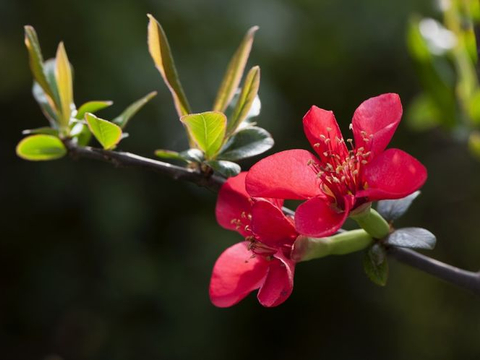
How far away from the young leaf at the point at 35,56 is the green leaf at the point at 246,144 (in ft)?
0.60

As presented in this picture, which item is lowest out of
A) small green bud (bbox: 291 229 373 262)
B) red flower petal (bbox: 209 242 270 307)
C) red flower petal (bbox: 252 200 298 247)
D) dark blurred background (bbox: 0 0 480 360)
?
dark blurred background (bbox: 0 0 480 360)

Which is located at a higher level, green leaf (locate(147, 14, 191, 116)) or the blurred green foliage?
green leaf (locate(147, 14, 191, 116))

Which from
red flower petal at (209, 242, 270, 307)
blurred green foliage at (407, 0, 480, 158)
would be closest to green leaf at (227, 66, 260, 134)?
red flower petal at (209, 242, 270, 307)

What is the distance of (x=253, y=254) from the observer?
0.55 meters

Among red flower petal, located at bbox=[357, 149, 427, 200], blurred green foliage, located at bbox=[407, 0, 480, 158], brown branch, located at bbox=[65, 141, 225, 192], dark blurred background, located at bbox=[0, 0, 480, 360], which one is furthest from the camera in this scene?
dark blurred background, located at bbox=[0, 0, 480, 360]

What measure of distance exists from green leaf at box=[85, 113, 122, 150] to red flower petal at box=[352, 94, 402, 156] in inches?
7.9

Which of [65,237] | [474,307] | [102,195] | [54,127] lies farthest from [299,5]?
[54,127]

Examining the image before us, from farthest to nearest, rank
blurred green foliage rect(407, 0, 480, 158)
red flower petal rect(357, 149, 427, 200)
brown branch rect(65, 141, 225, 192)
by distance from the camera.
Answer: blurred green foliage rect(407, 0, 480, 158) → brown branch rect(65, 141, 225, 192) → red flower petal rect(357, 149, 427, 200)

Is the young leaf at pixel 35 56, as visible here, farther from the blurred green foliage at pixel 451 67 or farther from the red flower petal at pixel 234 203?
the blurred green foliage at pixel 451 67

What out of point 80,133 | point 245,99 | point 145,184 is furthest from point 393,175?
point 145,184

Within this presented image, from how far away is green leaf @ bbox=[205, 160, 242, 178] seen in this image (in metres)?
0.53

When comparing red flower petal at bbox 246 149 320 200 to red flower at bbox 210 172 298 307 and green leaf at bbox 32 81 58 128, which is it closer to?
red flower at bbox 210 172 298 307

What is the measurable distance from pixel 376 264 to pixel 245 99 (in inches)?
7.0

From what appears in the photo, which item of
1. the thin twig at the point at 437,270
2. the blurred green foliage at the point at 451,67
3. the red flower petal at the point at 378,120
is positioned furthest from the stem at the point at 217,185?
the blurred green foliage at the point at 451,67
